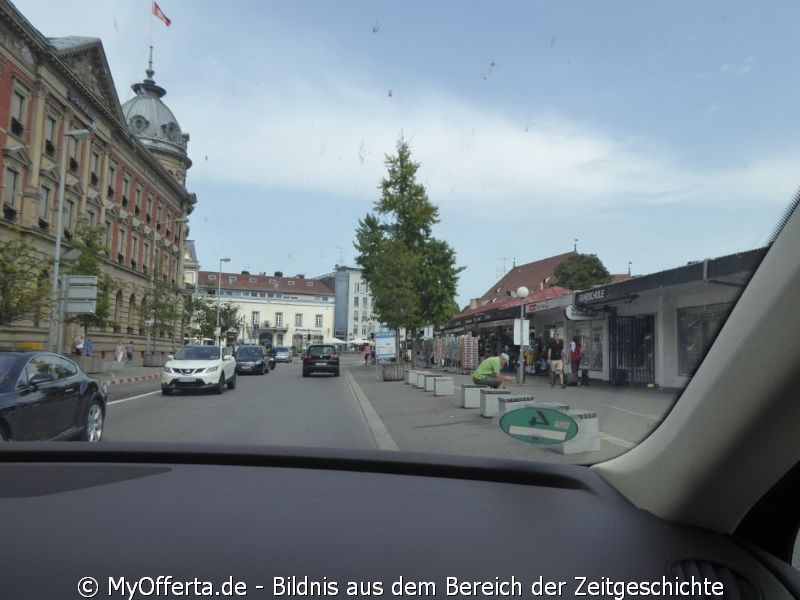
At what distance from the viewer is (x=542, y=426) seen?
113 inches

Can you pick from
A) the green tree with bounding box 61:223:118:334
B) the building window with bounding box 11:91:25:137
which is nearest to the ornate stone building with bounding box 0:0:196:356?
the building window with bounding box 11:91:25:137

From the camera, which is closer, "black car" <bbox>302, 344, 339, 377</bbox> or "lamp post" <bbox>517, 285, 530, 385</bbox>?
"lamp post" <bbox>517, 285, 530, 385</bbox>

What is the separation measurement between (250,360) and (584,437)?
31505 mm

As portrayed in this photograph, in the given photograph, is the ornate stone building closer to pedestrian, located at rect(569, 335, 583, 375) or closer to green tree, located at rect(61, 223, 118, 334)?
green tree, located at rect(61, 223, 118, 334)

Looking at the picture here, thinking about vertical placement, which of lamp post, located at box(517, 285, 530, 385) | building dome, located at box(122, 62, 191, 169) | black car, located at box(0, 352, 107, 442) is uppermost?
building dome, located at box(122, 62, 191, 169)

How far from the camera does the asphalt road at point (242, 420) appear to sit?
346 inches

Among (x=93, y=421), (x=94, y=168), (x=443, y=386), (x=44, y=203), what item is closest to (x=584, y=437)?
(x=93, y=421)

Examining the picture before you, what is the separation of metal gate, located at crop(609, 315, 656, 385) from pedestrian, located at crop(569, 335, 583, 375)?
2.01 ft

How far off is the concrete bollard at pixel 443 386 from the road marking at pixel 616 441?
1226cm

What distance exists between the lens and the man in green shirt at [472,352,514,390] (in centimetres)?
1139

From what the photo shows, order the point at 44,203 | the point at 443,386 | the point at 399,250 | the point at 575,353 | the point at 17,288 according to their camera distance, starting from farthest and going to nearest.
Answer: the point at 44,203 → the point at 399,250 → the point at 17,288 → the point at 443,386 → the point at 575,353

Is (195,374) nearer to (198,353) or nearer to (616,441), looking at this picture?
(198,353)

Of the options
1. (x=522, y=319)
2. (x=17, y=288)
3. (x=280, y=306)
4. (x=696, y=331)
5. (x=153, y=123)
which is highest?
(x=153, y=123)

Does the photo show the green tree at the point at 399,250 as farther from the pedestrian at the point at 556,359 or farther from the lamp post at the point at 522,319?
the pedestrian at the point at 556,359
